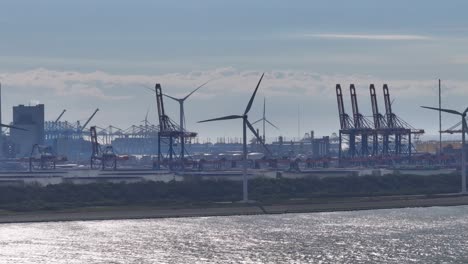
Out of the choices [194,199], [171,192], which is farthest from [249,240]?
[171,192]

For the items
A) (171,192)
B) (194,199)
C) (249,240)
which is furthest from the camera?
(171,192)

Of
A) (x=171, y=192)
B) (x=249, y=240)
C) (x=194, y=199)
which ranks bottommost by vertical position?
(x=249, y=240)

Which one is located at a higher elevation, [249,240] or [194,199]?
[194,199]

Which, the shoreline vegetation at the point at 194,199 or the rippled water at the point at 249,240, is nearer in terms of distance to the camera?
the rippled water at the point at 249,240

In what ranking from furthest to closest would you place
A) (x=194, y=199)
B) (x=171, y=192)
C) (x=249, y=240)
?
(x=171, y=192)
(x=194, y=199)
(x=249, y=240)

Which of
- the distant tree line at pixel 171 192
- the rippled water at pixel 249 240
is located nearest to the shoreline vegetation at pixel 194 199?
the distant tree line at pixel 171 192

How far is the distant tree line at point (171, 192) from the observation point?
16538cm

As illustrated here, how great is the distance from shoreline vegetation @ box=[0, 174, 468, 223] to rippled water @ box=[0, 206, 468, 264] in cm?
820

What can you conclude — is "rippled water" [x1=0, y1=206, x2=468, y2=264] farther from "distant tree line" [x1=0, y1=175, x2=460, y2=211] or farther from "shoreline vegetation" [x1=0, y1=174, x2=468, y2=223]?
"distant tree line" [x1=0, y1=175, x2=460, y2=211]

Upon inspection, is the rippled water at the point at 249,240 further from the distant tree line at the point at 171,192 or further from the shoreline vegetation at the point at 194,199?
the distant tree line at the point at 171,192

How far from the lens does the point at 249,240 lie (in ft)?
387

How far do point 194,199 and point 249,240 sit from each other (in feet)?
189

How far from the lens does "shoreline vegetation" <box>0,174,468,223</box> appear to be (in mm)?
154500

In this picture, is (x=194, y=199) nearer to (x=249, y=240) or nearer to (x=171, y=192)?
(x=171, y=192)
